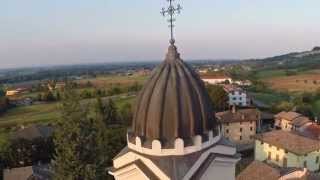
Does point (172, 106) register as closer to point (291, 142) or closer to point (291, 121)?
point (291, 142)

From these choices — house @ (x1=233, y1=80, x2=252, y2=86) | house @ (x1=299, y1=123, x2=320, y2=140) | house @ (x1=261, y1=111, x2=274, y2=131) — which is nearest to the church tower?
house @ (x1=299, y1=123, x2=320, y2=140)

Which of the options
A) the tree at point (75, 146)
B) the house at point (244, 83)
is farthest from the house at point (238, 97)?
the tree at point (75, 146)

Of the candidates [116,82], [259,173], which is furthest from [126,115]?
[116,82]

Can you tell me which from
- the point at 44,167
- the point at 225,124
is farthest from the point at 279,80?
the point at 44,167

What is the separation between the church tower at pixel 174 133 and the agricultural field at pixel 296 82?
9826cm

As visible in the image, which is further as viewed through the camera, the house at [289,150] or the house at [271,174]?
the house at [289,150]

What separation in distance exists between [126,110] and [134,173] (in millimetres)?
64982

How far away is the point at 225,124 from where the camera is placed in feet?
226

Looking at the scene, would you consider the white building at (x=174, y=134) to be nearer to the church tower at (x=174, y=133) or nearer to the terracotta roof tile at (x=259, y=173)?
the church tower at (x=174, y=133)

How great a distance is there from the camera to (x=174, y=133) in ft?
41.0

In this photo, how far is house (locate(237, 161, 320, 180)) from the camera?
36625 millimetres

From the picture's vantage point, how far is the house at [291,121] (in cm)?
7106

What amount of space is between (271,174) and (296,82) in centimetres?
8524

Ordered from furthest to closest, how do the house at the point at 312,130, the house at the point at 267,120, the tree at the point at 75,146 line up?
the house at the point at 267,120 → the house at the point at 312,130 → the tree at the point at 75,146
